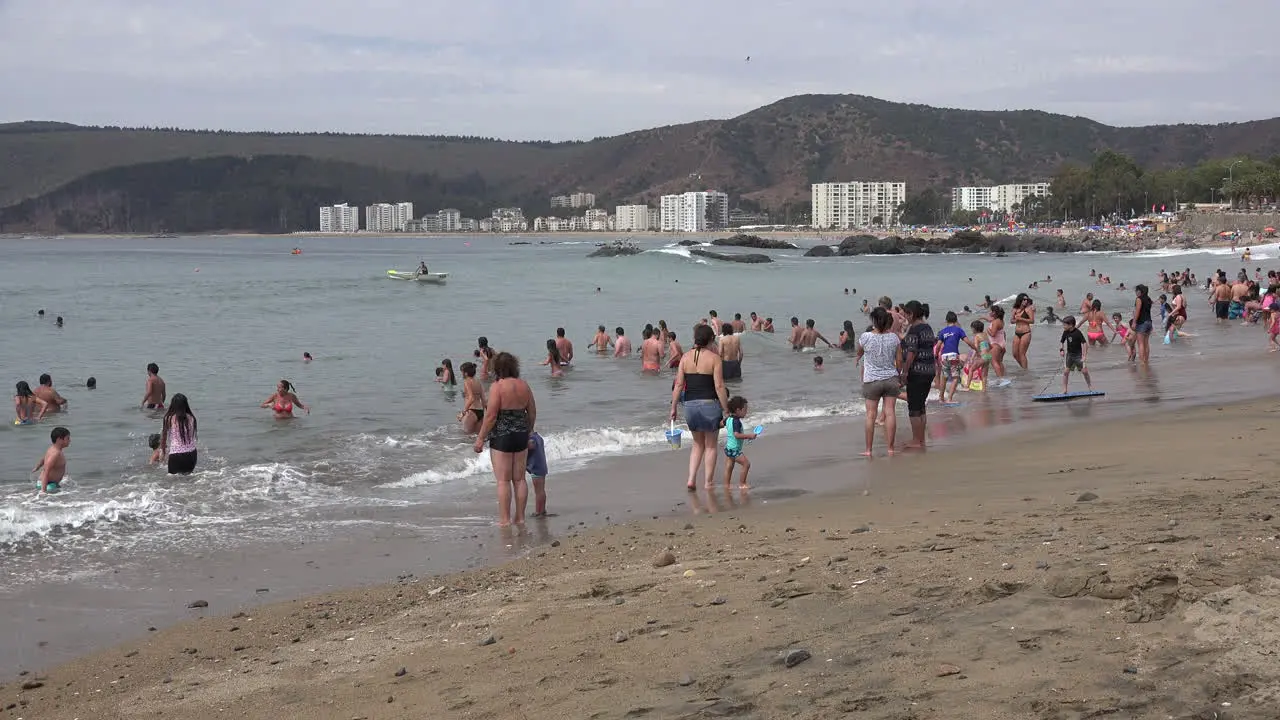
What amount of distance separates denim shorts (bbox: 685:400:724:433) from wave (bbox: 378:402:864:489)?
228 cm

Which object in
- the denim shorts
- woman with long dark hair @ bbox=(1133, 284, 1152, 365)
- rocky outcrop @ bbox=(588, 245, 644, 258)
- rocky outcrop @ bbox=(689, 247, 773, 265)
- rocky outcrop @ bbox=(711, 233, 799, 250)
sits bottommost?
the denim shorts

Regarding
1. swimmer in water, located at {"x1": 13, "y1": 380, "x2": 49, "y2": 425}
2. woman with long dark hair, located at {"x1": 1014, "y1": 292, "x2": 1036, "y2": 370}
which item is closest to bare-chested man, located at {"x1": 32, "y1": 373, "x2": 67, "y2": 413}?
swimmer in water, located at {"x1": 13, "y1": 380, "x2": 49, "y2": 425}

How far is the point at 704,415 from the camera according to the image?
9.25m

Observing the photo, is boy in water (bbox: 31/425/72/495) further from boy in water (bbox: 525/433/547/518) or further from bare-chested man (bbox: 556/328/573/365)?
bare-chested man (bbox: 556/328/573/365)

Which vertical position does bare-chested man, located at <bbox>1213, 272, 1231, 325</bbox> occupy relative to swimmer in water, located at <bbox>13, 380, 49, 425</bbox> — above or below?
above

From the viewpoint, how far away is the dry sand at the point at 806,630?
379 cm

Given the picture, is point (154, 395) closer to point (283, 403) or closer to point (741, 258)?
point (283, 403)

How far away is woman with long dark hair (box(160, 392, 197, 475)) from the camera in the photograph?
11.1m

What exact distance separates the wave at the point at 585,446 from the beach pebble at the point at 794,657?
6642 millimetres

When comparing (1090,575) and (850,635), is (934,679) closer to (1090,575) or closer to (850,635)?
(850,635)

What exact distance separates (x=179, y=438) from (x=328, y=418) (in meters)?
4.70

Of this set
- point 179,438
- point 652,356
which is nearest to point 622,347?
point 652,356

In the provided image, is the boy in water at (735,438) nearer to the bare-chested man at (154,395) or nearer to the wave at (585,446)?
the wave at (585,446)

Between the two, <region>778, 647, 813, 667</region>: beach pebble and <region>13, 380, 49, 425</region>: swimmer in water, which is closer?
<region>778, 647, 813, 667</region>: beach pebble
